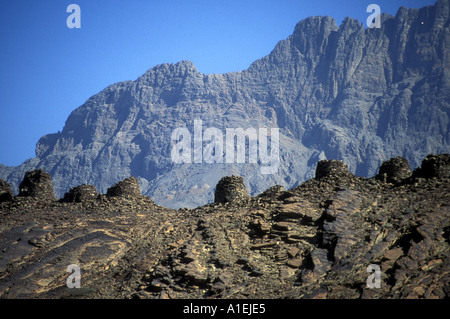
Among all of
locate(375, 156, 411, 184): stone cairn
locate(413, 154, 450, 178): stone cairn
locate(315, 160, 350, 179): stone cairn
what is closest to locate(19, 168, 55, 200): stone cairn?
locate(315, 160, 350, 179): stone cairn

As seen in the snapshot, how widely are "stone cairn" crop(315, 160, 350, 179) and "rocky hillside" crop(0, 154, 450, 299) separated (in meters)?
0.09

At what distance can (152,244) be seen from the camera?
1030 inches

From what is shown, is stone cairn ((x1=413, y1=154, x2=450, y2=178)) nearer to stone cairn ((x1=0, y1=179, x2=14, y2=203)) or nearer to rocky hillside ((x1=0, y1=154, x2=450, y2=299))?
rocky hillside ((x1=0, y1=154, x2=450, y2=299))

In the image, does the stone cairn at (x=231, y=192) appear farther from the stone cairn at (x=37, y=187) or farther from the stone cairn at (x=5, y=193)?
the stone cairn at (x=5, y=193)

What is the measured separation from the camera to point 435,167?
2911 cm

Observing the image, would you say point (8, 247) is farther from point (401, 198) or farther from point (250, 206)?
point (401, 198)

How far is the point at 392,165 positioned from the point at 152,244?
55.3ft

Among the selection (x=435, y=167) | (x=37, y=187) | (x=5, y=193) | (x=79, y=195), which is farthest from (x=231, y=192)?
(x=5, y=193)

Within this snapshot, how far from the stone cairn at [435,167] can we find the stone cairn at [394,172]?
1.25 meters

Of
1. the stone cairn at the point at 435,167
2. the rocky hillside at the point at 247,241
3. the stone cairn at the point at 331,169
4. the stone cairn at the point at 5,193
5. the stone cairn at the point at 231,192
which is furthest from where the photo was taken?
the stone cairn at the point at 5,193

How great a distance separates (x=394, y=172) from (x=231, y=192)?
426 inches

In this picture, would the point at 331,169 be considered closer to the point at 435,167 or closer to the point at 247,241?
the point at 435,167

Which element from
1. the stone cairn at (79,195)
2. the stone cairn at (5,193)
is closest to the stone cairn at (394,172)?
the stone cairn at (79,195)

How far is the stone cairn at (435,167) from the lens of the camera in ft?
94.9
